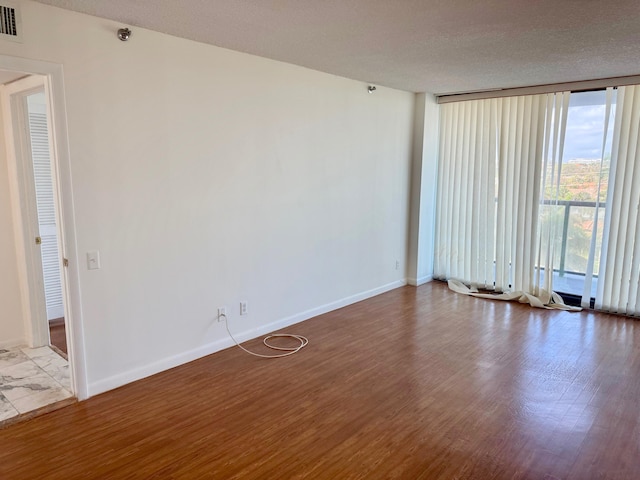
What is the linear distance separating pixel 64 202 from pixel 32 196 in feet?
4.29

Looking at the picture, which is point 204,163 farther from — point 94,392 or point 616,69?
point 616,69

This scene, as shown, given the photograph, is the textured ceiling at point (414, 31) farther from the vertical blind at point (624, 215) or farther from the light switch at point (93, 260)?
the light switch at point (93, 260)

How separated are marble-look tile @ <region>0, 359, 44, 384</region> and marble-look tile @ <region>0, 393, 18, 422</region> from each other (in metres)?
0.36

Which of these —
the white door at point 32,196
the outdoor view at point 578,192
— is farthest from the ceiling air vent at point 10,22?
the outdoor view at point 578,192

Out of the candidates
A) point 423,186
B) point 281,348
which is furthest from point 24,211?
point 423,186

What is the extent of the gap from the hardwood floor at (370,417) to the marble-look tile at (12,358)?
108 cm

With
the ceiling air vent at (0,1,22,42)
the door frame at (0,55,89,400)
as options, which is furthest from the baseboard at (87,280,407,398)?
the ceiling air vent at (0,1,22,42)

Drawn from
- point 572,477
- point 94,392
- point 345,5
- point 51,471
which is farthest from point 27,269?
point 572,477

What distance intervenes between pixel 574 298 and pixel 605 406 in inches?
101

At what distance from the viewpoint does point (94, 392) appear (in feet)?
10.0

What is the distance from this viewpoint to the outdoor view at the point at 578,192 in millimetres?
4895

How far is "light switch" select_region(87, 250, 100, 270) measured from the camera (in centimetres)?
296

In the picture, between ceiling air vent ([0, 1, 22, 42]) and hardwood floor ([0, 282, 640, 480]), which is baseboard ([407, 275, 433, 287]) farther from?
ceiling air vent ([0, 1, 22, 42])

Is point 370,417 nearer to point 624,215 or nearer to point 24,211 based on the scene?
point 24,211
